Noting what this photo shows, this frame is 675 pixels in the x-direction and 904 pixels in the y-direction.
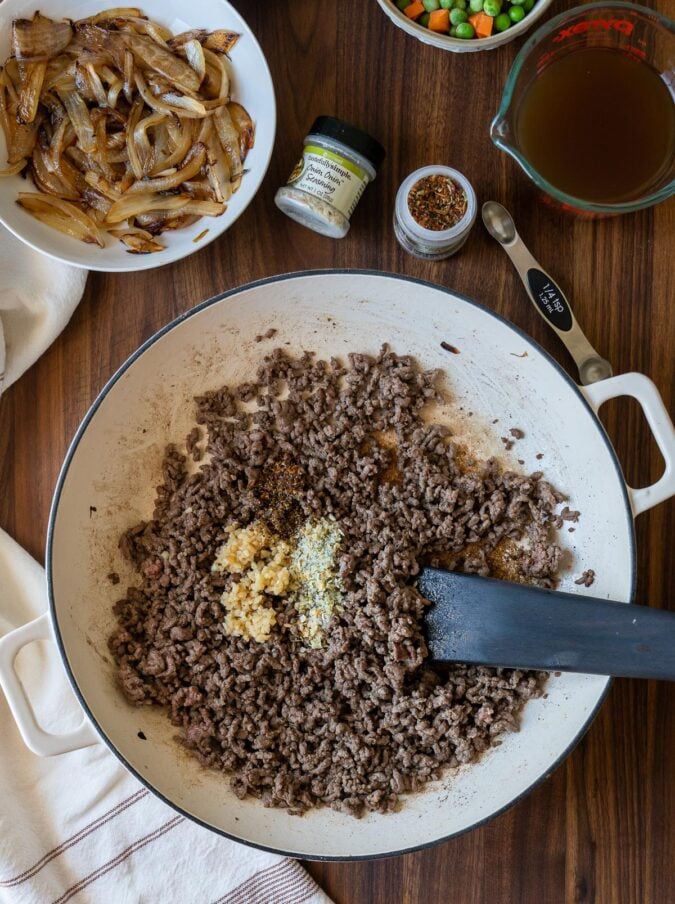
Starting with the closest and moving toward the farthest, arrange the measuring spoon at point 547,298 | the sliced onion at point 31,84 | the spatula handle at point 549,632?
the spatula handle at point 549,632 → the sliced onion at point 31,84 → the measuring spoon at point 547,298

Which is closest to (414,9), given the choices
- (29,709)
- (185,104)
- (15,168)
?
(185,104)

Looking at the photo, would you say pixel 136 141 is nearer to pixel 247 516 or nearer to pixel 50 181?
pixel 50 181

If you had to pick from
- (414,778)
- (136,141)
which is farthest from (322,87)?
(414,778)

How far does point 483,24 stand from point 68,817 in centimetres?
167

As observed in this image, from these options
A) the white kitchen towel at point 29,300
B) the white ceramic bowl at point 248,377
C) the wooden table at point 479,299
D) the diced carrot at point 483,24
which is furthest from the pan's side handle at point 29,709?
the diced carrot at point 483,24

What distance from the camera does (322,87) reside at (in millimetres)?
1578

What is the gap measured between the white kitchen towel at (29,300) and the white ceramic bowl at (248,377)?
0.20 meters

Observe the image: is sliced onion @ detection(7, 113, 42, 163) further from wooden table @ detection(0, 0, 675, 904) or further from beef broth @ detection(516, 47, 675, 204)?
beef broth @ detection(516, 47, 675, 204)

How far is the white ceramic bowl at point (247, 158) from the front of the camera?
144 cm

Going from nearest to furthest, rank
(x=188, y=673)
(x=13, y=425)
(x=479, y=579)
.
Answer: (x=479, y=579) < (x=188, y=673) < (x=13, y=425)

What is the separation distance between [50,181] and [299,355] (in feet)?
1.79

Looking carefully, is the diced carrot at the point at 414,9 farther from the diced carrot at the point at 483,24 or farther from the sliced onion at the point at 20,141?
the sliced onion at the point at 20,141

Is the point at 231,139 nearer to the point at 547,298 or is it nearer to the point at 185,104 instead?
the point at 185,104

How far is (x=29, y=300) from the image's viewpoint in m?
1.59
